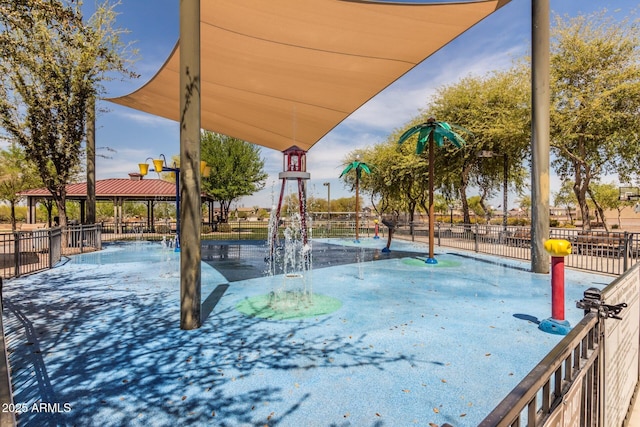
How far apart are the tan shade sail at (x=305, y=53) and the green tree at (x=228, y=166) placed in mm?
20476

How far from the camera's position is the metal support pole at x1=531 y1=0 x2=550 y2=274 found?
8.20m

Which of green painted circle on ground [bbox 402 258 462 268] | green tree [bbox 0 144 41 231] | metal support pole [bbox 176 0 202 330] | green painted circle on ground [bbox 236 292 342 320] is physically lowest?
green painted circle on ground [bbox 402 258 462 268]

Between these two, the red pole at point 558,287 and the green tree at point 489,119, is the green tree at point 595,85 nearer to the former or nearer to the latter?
the green tree at point 489,119

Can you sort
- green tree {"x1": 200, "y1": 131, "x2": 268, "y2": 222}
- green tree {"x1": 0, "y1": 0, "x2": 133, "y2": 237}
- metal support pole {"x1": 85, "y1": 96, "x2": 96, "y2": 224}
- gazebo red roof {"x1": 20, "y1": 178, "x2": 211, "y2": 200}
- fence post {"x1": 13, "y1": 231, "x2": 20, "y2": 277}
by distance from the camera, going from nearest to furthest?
fence post {"x1": 13, "y1": 231, "x2": 20, "y2": 277} → green tree {"x1": 0, "y1": 0, "x2": 133, "y2": 237} → metal support pole {"x1": 85, "y1": 96, "x2": 96, "y2": 224} → gazebo red roof {"x1": 20, "y1": 178, "x2": 211, "y2": 200} → green tree {"x1": 200, "y1": 131, "x2": 268, "y2": 222}

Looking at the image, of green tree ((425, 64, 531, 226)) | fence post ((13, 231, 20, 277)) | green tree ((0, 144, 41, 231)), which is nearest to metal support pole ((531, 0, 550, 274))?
green tree ((425, 64, 531, 226))

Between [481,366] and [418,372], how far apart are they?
687 mm

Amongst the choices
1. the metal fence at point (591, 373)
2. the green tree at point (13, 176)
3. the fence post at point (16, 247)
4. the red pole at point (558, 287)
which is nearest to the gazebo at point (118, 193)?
the green tree at point (13, 176)

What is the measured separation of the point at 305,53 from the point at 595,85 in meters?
13.9

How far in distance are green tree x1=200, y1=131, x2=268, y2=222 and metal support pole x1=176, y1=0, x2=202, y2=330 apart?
25.8 m

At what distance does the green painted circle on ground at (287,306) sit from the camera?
17.1ft

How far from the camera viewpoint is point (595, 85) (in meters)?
13.7

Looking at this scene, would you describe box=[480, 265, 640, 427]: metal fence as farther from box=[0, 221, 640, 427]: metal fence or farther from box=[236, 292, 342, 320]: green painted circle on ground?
box=[236, 292, 342, 320]: green painted circle on ground

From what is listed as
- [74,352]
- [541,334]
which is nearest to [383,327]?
[541,334]

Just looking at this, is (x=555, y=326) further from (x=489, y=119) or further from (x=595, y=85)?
(x=489, y=119)
